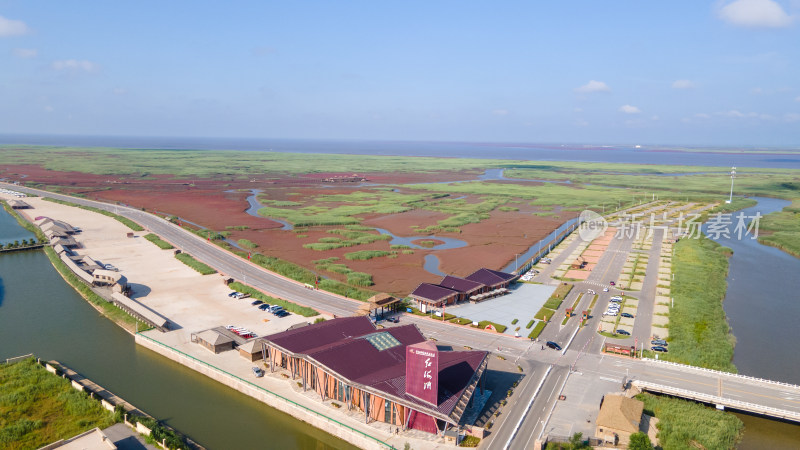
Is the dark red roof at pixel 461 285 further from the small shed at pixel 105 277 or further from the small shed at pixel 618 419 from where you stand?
the small shed at pixel 105 277

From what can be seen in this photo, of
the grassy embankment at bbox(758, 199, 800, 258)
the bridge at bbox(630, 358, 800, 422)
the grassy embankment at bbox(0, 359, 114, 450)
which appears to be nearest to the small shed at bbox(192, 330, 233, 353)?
the grassy embankment at bbox(0, 359, 114, 450)

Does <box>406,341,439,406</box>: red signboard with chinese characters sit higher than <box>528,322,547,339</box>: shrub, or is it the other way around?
<box>406,341,439,406</box>: red signboard with chinese characters

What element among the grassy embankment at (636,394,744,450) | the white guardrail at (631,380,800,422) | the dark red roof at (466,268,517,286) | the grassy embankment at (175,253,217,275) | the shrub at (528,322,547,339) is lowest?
the grassy embankment at (636,394,744,450)

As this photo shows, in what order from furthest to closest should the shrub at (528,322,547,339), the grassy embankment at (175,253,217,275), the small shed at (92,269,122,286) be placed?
the grassy embankment at (175,253,217,275) → the small shed at (92,269,122,286) → the shrub at (528,322,547,339)

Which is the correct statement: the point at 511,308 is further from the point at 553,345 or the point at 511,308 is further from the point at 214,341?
the point at 214,341

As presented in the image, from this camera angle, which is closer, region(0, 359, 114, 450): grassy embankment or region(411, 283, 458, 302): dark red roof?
region(0, 359, 114, 450): grassy embankment

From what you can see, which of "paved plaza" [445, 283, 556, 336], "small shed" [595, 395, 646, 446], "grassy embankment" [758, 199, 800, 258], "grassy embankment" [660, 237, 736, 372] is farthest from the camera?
"grassy embankment" [758, 199, 800, 258]

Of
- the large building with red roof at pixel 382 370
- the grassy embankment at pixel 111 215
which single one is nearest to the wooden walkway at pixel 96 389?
the large building with red roof at pixel 382 370

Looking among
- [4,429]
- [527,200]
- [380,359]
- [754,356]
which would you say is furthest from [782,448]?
[527,200]

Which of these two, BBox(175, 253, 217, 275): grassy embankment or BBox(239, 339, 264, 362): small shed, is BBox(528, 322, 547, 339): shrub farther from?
BBox(175, 253, 217, 275): grassy embankment
